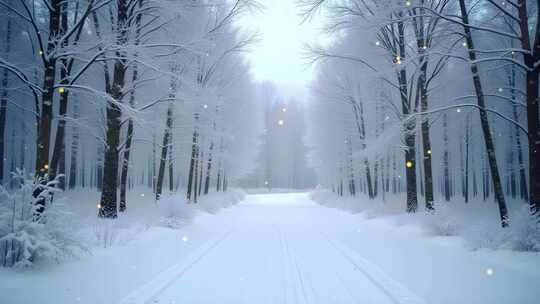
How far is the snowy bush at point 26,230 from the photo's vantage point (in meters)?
5.27

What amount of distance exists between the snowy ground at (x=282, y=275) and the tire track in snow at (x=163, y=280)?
2 centimetres

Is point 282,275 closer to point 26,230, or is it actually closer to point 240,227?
point 26,230

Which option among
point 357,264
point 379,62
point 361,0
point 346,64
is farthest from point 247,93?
point 357,264

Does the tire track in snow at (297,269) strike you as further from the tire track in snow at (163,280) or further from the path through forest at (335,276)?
the tire track in snow at (163,280)

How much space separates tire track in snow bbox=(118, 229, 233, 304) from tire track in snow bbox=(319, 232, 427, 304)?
3360mm

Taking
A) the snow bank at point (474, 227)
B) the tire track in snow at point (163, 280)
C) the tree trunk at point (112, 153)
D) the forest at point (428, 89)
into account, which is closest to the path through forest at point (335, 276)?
the tire track in snow at point (163, 280)

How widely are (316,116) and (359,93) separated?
32.9 feet

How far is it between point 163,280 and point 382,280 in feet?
12.3

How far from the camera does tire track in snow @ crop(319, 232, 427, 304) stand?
4895 mm

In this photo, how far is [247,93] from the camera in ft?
104

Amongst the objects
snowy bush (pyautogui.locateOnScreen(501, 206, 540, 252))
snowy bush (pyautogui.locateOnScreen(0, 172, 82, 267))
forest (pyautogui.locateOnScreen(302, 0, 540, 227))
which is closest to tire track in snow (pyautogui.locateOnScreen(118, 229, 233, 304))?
snowy bush (pyautogui.locateOnScreen(0, 172, 82, 267))

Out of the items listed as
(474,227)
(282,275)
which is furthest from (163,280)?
(474,227)

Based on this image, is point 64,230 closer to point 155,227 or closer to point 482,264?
point 155,227

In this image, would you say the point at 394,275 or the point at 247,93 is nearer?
the point at 394,275
